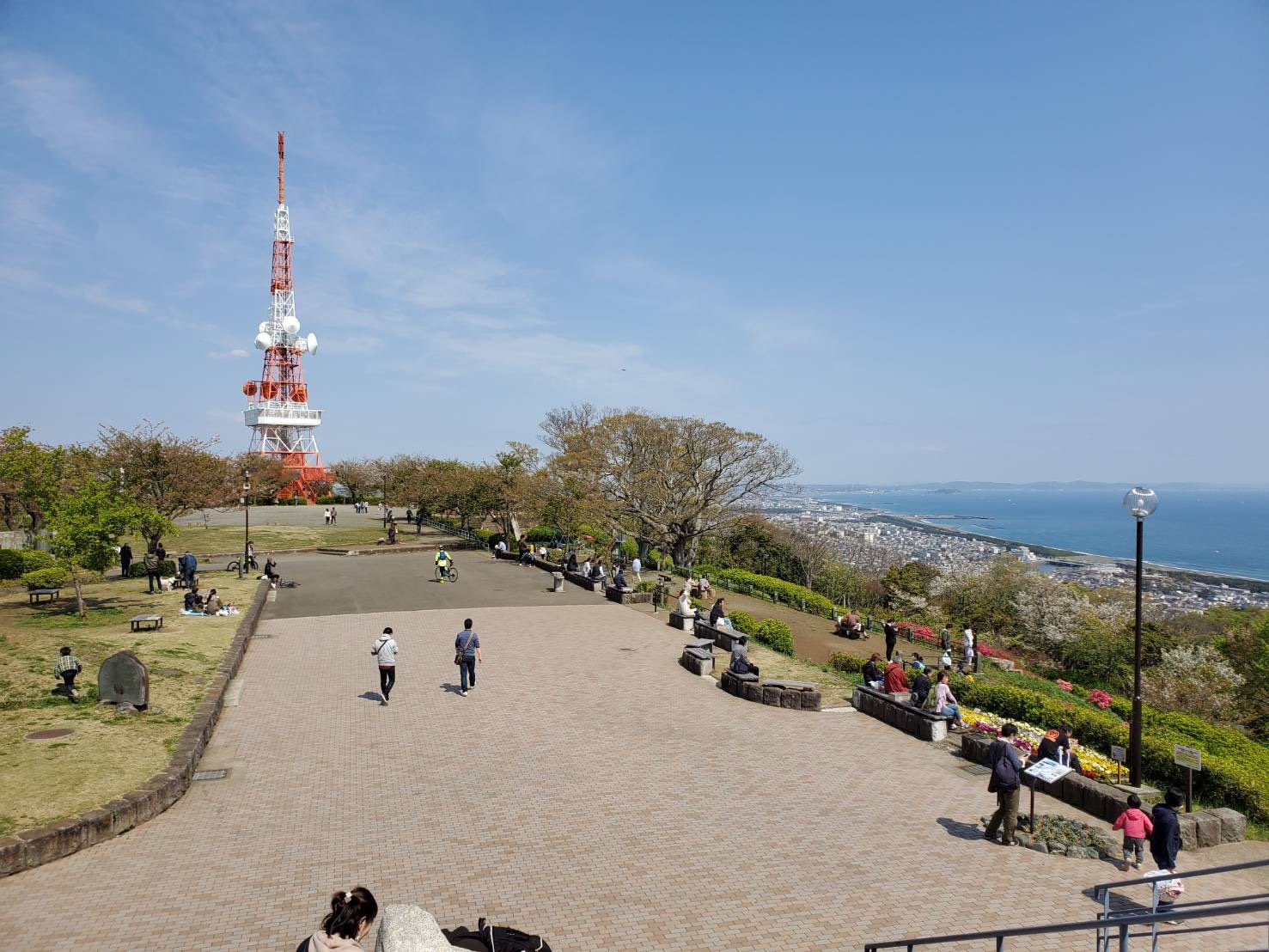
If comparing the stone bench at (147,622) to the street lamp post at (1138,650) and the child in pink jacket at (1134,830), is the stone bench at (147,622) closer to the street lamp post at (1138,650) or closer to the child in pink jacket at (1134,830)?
the child in pink jacket at (1134,830)

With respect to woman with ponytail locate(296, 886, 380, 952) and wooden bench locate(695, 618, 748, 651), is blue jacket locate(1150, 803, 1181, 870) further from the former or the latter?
wooden bench locate(695, 618, 748, 651)

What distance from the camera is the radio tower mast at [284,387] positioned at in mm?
76000

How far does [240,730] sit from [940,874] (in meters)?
10.6

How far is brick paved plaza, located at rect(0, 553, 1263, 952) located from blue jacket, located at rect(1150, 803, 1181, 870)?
563 mm

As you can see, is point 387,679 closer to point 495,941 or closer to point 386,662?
point 386,662

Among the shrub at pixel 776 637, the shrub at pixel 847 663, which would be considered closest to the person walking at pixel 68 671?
the shrub at pixel 776 637

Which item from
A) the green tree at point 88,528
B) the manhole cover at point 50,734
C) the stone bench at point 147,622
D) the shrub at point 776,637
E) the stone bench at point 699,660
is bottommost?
the shrub at point 776,637

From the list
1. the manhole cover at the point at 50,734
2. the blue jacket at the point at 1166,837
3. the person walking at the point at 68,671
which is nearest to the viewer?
the blue jacket at the point at 1166,837

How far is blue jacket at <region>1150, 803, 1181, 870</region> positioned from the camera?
8.16 m

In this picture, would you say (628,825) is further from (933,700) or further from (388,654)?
(933,700)

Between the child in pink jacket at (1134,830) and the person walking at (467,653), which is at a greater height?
the person walking at (467,653)

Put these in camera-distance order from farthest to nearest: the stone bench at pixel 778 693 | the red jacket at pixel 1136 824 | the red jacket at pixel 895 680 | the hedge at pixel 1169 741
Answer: the stone bench at pixel 778 693 < the red jacket at pixel 895 680 < the hedge at pixel 1169 741 < the red jacket at pixel 1136 824

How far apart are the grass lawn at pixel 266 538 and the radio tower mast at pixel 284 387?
28.5 m

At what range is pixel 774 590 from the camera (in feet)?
112
